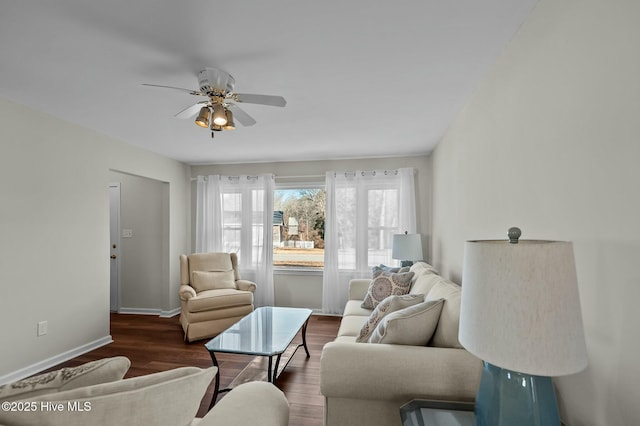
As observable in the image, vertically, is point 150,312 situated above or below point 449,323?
below

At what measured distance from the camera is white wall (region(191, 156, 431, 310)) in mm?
4500

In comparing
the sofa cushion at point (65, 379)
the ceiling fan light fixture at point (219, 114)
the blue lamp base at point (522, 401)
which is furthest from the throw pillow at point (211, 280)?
the blue lamp base at point (522, 401)

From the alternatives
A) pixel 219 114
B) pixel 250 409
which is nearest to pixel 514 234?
pixel 250 409

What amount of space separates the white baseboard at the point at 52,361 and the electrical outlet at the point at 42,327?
10.5 inches

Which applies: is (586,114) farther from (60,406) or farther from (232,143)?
(232,143)

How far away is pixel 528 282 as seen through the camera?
0.82 meters

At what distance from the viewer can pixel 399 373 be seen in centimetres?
154

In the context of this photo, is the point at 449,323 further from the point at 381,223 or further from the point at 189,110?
the point at 381,223

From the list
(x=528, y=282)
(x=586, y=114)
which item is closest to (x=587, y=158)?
(x=586, y=114)

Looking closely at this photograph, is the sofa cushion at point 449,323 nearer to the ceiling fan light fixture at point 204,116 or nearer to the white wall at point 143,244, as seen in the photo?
the ceiling fan light fixture at point 204,116

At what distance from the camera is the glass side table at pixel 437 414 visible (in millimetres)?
1183

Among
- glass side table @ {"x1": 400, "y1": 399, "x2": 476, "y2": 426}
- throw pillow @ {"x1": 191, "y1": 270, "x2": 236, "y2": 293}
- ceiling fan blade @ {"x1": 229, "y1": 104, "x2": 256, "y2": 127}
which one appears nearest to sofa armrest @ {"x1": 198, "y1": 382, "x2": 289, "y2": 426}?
glass side table @ {"x1": 400, "y1": 399, "x2": 476, "y2": 426}

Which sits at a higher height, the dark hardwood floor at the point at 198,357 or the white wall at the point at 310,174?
the white wall at the point at 310,174

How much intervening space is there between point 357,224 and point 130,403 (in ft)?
13.2
